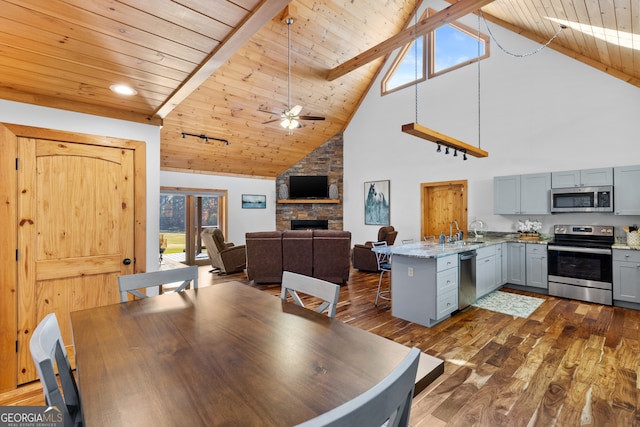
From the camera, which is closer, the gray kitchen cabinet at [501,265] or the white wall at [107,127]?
the white wall at [107,127]

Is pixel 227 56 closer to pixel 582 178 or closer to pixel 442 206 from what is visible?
pixel 582 178

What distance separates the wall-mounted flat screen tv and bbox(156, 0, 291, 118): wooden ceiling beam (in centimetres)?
625

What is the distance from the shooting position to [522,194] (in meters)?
5.09

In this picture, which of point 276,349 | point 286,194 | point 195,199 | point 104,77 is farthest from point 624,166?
point 195,199

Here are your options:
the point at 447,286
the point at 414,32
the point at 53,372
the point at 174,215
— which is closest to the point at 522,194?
the point at 447,286

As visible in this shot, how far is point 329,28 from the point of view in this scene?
5.54 meters

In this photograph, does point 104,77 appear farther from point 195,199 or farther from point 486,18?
point 486,18

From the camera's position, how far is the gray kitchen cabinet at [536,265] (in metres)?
4.62

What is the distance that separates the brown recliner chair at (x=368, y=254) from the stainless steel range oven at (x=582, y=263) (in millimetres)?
2779

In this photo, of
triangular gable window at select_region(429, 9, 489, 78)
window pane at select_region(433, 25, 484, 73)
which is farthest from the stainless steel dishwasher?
window pane at select_region(433, 25, 484, 73)

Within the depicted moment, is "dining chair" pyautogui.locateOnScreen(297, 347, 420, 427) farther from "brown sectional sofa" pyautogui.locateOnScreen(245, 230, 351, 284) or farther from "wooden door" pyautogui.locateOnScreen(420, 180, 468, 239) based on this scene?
"wooden door" pyautogui.locateOnScreen(420, 180, 468, 239)

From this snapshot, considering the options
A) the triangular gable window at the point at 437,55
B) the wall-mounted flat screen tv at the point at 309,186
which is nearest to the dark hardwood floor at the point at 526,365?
the triangular gable window at the point at 437,55

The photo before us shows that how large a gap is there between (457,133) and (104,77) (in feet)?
20.1

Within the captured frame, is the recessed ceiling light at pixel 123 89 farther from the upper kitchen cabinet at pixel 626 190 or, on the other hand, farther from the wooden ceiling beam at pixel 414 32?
the upper kitchen cabinet at pixel 626 190
